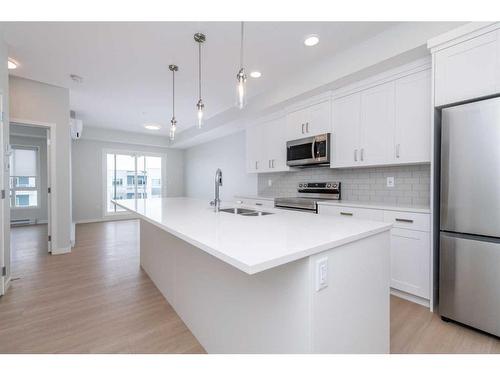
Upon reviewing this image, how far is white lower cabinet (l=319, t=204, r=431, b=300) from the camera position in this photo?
82.1 inches

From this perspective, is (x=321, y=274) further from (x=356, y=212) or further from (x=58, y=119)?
(x=58, y=119)

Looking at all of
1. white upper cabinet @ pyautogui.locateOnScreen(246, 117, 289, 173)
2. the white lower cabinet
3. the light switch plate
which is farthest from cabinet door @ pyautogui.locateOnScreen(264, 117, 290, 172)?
the light switch plate

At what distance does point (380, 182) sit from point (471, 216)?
47.7 inches

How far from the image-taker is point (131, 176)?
7309 millimetres

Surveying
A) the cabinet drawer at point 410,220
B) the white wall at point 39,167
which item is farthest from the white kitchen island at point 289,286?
the white wall at point 39,167

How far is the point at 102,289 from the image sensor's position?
251 cm

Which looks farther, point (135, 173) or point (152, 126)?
point (135, 173)

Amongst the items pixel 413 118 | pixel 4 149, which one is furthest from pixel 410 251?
pixel 4 149

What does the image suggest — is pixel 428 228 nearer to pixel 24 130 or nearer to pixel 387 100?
pixel 387 100

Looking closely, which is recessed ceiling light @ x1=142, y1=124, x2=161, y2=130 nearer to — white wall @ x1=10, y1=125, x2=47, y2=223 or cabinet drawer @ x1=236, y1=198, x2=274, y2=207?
white wall @ x1=10, y1=125, x2=47, y2=223
